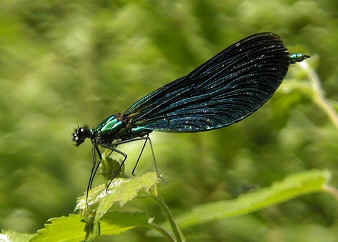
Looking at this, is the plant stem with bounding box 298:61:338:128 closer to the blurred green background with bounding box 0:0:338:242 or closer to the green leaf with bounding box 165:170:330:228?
the blurred green background with bounding box 0:0:338:242

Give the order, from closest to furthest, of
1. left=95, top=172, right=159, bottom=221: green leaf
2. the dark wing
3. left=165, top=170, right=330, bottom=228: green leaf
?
left=95, top=172, right=159, bottom=221: green leaf < the dark wing < left=165, top=170, right=330, bottom=228: green leaf

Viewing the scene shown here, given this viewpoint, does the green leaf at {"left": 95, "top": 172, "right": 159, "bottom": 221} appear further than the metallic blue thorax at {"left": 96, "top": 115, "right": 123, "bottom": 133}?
No

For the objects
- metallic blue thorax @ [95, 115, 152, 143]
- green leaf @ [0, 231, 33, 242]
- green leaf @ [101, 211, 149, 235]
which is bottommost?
green leaf @ [101, 211, 149, 235]

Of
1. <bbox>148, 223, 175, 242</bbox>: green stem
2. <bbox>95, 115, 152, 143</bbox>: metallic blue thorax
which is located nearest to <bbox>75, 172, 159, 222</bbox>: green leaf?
<bbox>148, 223, 175, 242</bbox>: green stem

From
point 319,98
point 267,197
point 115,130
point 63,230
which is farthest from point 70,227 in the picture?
point 319,98

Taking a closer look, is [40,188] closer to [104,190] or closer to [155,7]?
[155,7]

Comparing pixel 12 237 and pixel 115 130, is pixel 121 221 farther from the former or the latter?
pixel 115 130

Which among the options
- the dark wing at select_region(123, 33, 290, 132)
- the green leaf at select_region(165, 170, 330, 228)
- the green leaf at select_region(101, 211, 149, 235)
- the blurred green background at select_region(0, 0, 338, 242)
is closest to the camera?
the green leaf at select_region(101, 211, 149, 235)
